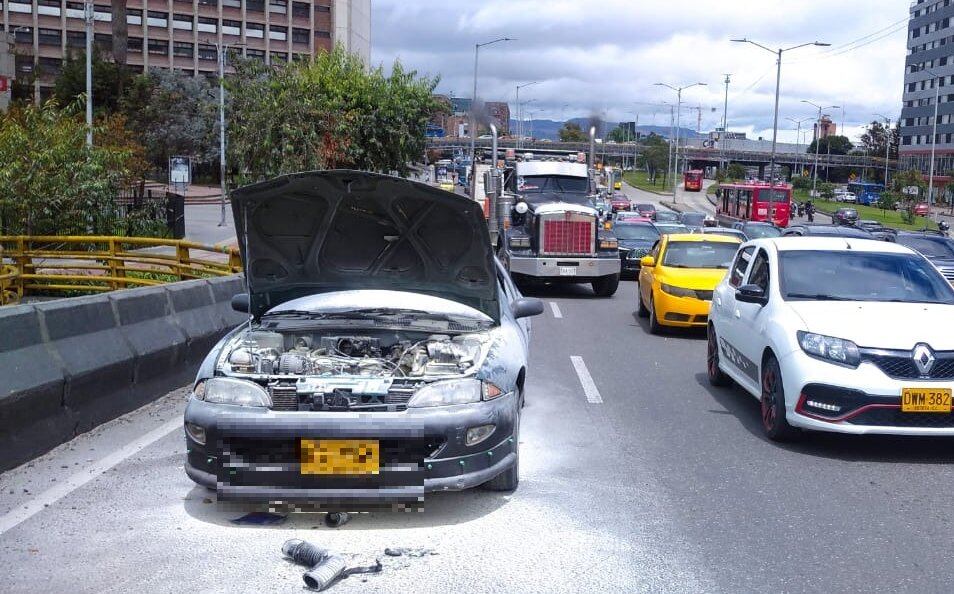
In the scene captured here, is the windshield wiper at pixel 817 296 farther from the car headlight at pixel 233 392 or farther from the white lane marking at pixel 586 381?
the car headlight at pixel 233 392

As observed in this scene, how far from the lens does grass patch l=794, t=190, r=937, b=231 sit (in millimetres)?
65975

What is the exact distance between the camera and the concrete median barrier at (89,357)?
22.4 feet

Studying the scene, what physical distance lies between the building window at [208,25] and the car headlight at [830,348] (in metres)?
99.0

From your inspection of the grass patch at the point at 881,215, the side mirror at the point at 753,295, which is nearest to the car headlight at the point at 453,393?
the side mirror at the point at 753,295

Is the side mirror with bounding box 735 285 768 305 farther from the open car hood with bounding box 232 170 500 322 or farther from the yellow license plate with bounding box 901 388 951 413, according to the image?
the open car hood with bounding box 232 170 500 322

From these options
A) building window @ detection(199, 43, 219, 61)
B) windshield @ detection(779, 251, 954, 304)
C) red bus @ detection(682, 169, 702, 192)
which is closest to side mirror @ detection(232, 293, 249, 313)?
windshield @ detection(779, 251, 954, 304)

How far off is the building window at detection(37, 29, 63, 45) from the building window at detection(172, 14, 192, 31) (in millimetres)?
10697

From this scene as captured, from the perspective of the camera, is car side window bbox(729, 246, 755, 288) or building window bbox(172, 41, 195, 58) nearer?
car side window bbox(729, 246, 755, 288)

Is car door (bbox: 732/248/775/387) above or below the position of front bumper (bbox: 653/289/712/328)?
above

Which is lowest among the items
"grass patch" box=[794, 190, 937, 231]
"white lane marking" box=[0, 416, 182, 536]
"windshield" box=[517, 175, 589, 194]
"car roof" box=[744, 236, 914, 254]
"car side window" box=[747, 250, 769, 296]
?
"grass patch" box=[794, 190, 937, 231]

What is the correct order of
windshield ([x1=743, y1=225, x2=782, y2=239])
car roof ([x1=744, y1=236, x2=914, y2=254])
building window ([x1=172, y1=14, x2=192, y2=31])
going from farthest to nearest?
building window ([x1=172, y1=14, x2=192, y2=31]) → windshield ([x1=743, y1=225, x2=782, y2=239]) → car roof ([x1=744, y1=236, x2=914, y2=254])

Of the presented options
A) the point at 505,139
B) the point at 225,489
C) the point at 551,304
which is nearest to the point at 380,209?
the point at 225,489

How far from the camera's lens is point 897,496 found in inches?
254

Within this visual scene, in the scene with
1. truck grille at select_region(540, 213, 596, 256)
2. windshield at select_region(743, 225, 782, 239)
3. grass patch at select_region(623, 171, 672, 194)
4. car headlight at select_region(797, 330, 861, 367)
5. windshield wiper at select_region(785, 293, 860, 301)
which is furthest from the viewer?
grass patch at select_region(623, 171, 672, 194)
